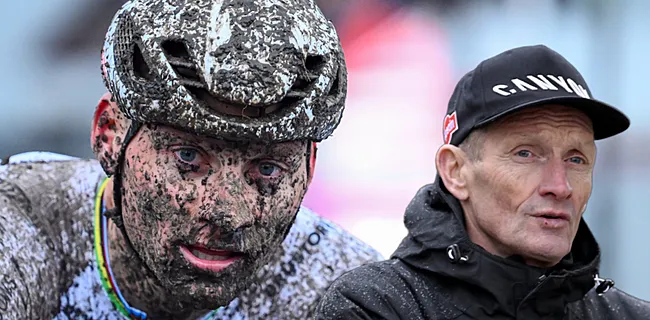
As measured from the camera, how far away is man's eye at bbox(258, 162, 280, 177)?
11.5 feet

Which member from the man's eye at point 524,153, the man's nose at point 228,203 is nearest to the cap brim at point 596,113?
the man's eye at point 524,153

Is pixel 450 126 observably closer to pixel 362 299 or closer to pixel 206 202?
pixel 362 299

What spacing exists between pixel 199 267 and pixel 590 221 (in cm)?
449

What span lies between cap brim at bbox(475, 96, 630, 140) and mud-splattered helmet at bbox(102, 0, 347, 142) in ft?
1.85

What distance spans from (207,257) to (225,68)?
0.59 m

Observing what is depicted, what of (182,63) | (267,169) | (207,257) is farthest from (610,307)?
(182,63)

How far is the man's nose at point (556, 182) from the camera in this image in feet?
11.4

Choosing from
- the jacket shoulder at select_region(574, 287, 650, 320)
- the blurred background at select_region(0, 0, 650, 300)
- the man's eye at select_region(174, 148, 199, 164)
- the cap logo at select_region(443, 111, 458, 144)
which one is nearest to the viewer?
the man's eye at select_region(174, 148, 199, 164)

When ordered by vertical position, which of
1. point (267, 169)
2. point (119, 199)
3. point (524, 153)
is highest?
point (524, 153)

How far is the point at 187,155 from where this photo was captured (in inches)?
136

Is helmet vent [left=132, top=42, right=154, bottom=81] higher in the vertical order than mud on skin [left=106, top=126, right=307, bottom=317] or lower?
higher

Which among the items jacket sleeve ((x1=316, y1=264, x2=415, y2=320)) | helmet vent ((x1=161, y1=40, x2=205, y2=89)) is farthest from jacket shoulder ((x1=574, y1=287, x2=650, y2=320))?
helmet vent ((x1=161, y1=40, x2=205, y2=89))

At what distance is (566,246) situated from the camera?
347 cm

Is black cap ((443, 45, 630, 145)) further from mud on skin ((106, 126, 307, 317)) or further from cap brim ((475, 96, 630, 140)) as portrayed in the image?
mud on skin ((106, 126, 307, 317))
